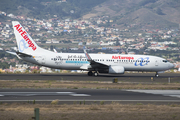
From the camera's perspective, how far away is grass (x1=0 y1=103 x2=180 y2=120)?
46.0 ft

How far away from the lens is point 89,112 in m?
15.3

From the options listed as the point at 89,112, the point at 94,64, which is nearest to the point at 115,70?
the point at 94,64

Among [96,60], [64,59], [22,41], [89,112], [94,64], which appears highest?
[22,41]

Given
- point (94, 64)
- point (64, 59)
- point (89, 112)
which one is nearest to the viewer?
point (89, 112)

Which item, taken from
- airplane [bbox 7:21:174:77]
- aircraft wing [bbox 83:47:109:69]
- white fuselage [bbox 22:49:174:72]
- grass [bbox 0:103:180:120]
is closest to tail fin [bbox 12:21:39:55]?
airplane [bbox 7:21:174:77]

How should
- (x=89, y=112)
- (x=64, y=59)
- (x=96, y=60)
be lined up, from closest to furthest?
(x=89, y=112), (x=64, y=59), (x=96, y=60)

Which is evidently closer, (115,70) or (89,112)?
(89,112)

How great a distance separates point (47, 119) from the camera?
44.2 ft

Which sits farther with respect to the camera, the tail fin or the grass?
the tail fin

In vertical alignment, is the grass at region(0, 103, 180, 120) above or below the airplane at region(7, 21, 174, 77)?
below

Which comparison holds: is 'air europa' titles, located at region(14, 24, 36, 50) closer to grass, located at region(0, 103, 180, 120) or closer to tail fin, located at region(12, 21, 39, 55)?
tail fin, located at region(12, 21, 39, 55)

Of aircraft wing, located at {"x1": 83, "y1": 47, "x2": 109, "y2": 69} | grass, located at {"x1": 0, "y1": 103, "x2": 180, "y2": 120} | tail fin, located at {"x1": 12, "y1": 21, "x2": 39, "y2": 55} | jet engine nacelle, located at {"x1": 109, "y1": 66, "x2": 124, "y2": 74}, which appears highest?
tail fin, located at {"x1": 12, "y1": 21, "x2": 39, "y2": 55}

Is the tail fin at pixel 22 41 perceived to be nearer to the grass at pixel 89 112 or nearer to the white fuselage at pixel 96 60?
the white fuselage at pixel 96 60

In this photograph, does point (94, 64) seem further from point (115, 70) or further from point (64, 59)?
point (64, 59)
